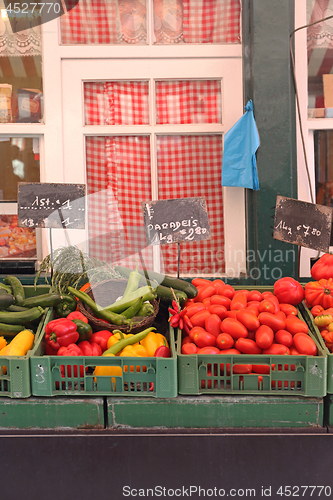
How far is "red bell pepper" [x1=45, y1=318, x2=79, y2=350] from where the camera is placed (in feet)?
6.05

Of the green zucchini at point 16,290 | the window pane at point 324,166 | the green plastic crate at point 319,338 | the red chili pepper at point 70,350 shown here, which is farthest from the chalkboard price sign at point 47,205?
the window pane at point 324,166

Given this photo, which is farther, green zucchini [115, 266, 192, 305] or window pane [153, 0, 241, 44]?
window pane [153, 0, 241, 44]

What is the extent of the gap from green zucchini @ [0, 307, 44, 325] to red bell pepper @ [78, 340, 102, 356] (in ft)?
0.96

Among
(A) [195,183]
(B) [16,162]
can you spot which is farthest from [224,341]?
(B) [16,162]

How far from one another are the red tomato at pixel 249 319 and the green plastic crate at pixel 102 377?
0.37 metres

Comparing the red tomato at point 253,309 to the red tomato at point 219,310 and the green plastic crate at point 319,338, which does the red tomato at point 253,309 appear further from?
the green plastic crate at point 319,338

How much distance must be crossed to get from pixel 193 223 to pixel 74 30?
2.08m

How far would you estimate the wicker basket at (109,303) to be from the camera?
201 cm

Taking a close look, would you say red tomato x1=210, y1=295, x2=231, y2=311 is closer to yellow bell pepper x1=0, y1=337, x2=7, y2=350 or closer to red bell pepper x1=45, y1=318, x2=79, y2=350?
red bell pepper x1=45, y1=318, x2=79, y2=350

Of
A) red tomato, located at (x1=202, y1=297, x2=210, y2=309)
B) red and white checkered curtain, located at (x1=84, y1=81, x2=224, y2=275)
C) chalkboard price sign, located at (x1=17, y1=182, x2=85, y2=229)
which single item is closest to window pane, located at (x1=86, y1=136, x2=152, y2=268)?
red and white checkered curtain, located at (x1=84, y1=81, x2=224, y2=275)

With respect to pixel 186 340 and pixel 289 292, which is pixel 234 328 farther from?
pixel 289 292

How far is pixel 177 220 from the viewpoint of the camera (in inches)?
91.4
